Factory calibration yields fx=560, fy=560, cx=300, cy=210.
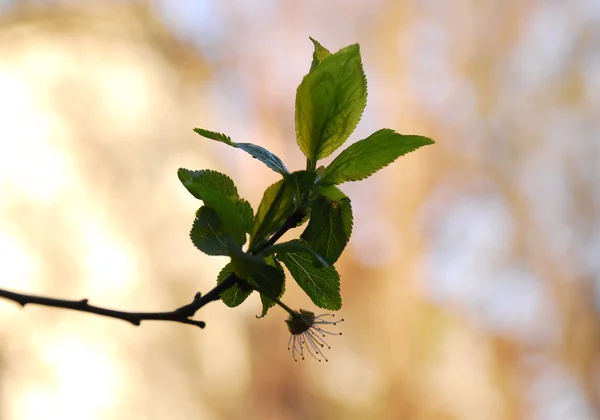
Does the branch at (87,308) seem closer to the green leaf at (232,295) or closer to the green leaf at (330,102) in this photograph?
the green leaf at (232,295)

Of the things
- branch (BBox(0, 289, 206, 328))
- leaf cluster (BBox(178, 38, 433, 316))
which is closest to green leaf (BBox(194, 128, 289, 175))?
leaf cluster (BBox(178, 38, 433, 316))

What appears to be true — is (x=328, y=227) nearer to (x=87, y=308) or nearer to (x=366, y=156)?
(x=366, y=156)

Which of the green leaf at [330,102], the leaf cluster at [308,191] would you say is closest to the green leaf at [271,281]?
the leaf cluster at [308,191]

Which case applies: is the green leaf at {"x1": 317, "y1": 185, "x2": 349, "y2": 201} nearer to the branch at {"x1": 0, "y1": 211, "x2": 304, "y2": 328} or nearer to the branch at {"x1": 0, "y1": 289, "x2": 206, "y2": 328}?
the branch at {"x1": 0, "y1": 211, "x2": 304, "y2": 328}

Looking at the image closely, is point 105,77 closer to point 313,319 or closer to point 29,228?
point 29,228

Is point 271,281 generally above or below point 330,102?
below

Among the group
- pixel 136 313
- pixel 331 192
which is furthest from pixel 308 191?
pixel 136 313

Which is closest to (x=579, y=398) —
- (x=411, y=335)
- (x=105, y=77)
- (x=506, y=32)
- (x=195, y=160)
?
(x=411, y=335)
